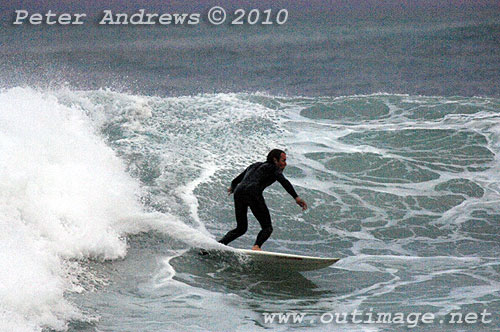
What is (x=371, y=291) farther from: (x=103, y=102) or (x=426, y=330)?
(x=103, y=102)

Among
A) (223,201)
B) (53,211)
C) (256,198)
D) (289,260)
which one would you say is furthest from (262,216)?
(223,201)

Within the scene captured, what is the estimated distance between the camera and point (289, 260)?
1016cm

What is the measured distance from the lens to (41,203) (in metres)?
10.6

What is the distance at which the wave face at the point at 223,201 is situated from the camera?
909 cm

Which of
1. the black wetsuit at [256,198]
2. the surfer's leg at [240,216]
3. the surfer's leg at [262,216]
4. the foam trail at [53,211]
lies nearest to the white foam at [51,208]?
the foam trail at [53,211]

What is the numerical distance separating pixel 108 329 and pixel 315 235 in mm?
5488

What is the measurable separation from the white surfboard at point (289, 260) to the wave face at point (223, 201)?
23 cm

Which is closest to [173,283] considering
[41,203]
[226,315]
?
[226,315]

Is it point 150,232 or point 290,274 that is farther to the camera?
point 150,232

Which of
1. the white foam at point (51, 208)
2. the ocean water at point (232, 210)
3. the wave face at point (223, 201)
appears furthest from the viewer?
the wave face at point (223, 201)

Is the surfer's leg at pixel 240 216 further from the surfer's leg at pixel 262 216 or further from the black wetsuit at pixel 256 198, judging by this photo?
the surfer's leg at pixel 262 216

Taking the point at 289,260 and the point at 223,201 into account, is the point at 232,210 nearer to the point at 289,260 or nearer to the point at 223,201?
the point at 223,201

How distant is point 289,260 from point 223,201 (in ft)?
12.6

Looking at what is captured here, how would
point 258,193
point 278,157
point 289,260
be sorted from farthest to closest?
point 258,193
point 278,157
point 289,260
